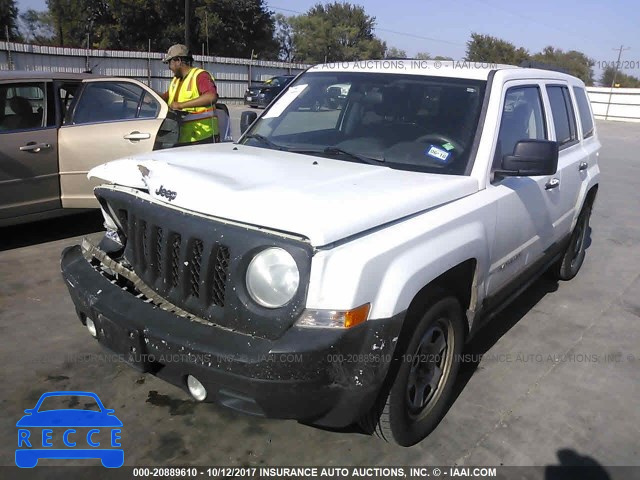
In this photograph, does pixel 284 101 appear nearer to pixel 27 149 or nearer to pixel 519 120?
pixel 519 120

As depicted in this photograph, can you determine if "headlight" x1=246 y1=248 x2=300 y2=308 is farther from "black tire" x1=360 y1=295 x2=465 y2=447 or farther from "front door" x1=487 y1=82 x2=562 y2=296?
"front door" x1=487 y1=82 x2=562 y2=296

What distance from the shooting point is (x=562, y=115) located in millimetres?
4504

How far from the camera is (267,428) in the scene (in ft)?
9.79

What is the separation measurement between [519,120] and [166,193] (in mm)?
2347

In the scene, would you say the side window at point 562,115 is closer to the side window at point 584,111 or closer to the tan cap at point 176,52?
the side window at point 584,111

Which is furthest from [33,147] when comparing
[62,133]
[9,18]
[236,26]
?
[9,18]

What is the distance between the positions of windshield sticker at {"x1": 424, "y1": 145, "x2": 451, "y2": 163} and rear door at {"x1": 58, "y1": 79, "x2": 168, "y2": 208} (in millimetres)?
3442

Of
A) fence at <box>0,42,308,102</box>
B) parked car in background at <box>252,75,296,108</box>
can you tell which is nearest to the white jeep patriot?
fence at <box>0,42,308,102</box>

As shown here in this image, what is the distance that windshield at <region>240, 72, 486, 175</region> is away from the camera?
10.7ft

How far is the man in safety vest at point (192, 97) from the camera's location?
19.8 feet

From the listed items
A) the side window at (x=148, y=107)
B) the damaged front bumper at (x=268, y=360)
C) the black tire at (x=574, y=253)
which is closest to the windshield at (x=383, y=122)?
the damaged front bumper at (x=268, y=360)

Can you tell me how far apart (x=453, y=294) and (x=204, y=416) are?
146 centimetres

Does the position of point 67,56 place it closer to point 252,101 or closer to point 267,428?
point 252,101

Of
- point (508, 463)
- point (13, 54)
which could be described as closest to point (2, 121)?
point (508, 463)
